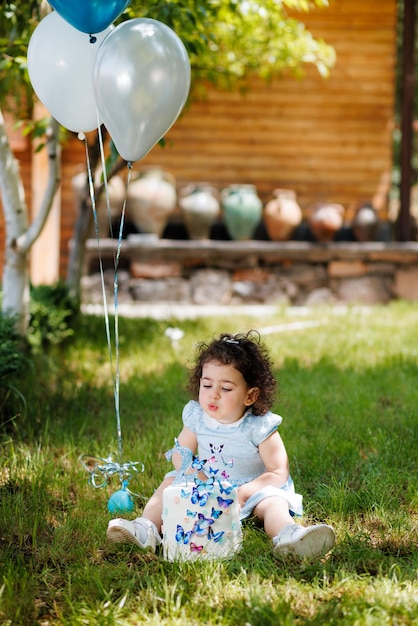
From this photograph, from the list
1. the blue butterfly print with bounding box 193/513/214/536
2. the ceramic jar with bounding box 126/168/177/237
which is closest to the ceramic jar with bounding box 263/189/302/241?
the ceramic jar with bounding box 126/168/177/237

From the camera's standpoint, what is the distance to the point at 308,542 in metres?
2.35

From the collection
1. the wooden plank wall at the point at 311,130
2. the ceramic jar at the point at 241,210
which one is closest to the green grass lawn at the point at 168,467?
the ceramic jar at the point at 241,210

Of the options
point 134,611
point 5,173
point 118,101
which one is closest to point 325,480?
point 134,611

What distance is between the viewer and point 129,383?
182 inches

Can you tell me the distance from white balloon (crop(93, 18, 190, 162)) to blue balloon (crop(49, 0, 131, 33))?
14 cm

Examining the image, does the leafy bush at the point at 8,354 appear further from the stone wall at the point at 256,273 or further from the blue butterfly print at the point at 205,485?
the stone wall at the point at 256,273

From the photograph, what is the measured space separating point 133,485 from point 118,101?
4.44 feet

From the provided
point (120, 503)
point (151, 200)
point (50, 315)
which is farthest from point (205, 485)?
point (151, 200)

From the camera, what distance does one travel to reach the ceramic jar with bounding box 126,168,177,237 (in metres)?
8.11

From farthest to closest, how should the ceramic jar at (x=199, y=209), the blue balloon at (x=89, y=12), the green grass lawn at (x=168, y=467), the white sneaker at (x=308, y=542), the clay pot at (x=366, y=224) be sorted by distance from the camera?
the clay pot at (x=366, y=224)
the ceramic jar at (x=199, y=209)
the blue balloon at (x=89, y=12)
the white sneaker at (x=308, y=542)
the green grass lawn at (x=168, y=467)

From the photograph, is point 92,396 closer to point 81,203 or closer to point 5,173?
point 5,173

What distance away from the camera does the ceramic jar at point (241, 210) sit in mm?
8281

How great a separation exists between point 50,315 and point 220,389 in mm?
3018

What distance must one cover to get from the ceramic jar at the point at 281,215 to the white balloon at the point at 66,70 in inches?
208
